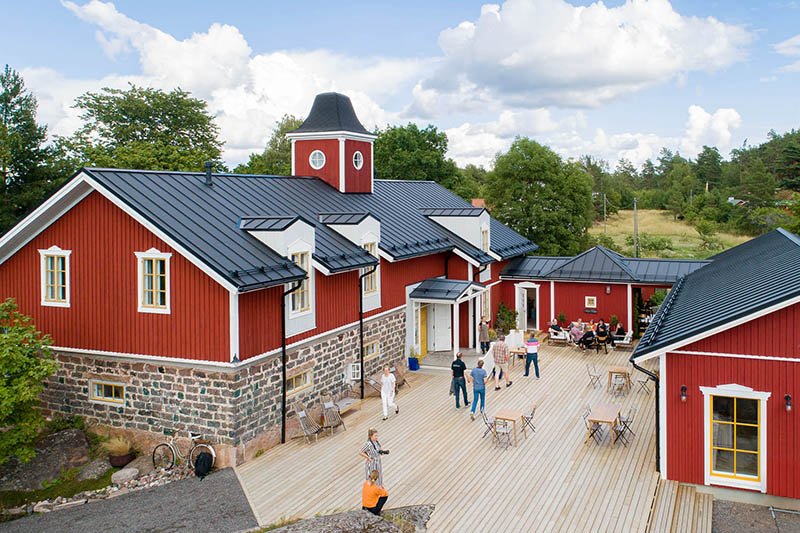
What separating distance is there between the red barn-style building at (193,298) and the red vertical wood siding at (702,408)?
26.3 feet

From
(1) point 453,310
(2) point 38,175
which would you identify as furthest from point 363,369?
(2) point 38,175

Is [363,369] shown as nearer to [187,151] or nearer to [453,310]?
[453,310]

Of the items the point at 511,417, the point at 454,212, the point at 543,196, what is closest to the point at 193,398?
the point at 511,417

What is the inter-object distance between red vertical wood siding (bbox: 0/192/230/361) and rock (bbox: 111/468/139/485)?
93.9 inches

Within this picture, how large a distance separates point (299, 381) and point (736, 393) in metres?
9.25

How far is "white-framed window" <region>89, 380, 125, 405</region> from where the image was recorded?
47.0 feet

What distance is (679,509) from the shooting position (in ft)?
36.5

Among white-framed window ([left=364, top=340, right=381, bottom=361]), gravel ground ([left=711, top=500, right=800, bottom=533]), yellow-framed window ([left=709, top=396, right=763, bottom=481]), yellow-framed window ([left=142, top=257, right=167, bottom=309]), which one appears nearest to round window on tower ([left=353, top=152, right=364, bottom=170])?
white-framed window ([left=364, top=340, right=381, bottom=361])

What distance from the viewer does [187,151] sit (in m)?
40.8

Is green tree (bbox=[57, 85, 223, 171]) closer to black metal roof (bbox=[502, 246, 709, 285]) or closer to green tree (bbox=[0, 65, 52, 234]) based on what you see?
green tree (bbox=[0, 65, 52, 234])

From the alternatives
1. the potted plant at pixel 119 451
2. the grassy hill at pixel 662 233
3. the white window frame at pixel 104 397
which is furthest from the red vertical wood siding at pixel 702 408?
the grassy hill at pixel 662 233

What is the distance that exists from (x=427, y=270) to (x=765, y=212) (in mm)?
45269

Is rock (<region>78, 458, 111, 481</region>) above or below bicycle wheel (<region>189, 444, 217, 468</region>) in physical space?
below

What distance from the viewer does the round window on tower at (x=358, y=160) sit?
22.9m
